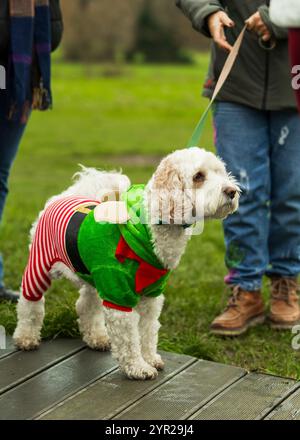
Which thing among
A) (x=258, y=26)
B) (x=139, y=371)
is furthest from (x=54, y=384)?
(x=258, y=26)

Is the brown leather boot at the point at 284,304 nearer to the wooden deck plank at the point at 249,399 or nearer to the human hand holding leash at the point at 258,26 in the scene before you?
the wooden deck plank at the point at 249,399

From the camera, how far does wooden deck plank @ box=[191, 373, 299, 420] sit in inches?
115

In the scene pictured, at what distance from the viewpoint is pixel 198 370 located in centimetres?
336

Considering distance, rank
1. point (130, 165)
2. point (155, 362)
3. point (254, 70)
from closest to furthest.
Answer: point (155, 362)
point (254, 70)
point (130, 165)

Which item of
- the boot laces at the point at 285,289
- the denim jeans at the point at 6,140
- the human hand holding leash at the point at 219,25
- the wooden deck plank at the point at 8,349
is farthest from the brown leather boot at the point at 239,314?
the human hand holding leash at the point at 219,25

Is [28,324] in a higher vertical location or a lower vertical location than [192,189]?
lower

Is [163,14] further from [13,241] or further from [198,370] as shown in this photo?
[198,370]

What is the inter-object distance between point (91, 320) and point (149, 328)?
356 mm

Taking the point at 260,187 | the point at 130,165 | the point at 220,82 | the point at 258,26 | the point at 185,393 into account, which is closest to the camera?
the point at 185,393

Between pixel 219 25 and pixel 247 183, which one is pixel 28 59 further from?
pixel 247 183

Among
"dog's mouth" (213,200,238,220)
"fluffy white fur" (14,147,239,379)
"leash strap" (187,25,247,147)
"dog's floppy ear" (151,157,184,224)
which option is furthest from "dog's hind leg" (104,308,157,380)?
"leash strap" (187,25,247,147)

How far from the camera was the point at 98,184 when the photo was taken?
3609 millimetres

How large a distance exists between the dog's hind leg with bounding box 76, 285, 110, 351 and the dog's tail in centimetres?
43

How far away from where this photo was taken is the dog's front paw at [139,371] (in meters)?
3.22
